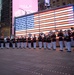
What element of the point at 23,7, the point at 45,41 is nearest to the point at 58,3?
the point at 23,7

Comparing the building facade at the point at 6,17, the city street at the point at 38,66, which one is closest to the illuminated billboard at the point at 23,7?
the building facade at the point at 6,17

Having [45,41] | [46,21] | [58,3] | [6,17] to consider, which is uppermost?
[58,3]

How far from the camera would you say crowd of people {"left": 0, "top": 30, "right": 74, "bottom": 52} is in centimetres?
1448

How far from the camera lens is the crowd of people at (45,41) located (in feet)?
47.5

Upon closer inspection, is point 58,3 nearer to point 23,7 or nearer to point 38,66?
point 23,7

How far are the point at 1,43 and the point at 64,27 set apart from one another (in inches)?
394

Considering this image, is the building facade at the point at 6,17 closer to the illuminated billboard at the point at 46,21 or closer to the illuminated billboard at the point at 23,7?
the illuminated billboard at the point at 23,7

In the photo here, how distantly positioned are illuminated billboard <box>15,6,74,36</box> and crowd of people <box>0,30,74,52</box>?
119 inches

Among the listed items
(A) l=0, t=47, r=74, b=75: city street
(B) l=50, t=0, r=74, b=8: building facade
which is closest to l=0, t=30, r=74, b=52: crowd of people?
(A) l=0, t=47, r=74, b=75: city street

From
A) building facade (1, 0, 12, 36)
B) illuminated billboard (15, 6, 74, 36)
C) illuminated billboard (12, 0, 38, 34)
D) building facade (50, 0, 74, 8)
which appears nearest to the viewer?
illuminated billboard (15, 6, 74, 36)

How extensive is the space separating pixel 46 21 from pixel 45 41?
7.76 metres

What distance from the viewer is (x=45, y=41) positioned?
18.4 m

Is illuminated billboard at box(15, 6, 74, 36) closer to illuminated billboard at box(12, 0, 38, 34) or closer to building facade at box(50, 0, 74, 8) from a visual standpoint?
illuminated billboard at box(12, 0, 38, 34)

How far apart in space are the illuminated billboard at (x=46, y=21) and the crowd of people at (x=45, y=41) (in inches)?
119
